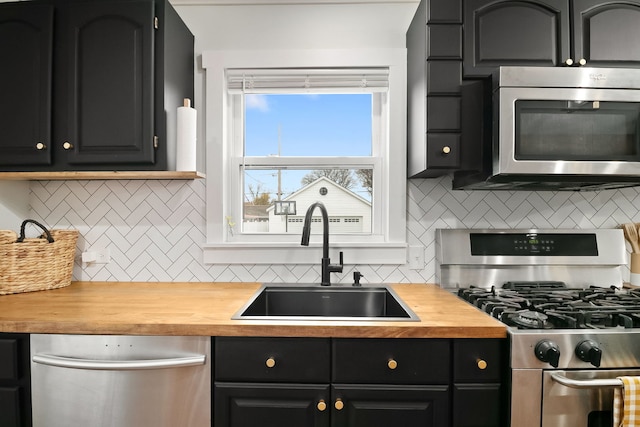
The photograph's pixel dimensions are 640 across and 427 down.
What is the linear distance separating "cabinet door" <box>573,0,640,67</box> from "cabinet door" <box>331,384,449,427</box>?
1487 mm

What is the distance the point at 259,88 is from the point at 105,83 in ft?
2.39

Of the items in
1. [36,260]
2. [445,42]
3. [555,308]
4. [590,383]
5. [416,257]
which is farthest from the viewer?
[416,257]

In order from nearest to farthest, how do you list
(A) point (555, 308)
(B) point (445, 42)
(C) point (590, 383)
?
(C) point (590, 383) → (A) point (555, 308) → (B) point (445, 42)

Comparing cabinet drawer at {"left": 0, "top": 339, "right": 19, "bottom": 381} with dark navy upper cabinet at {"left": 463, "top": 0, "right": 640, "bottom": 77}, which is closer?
cabinet drawer at {"left": 0, "top": 339, "right": 19, "bottom": 381}

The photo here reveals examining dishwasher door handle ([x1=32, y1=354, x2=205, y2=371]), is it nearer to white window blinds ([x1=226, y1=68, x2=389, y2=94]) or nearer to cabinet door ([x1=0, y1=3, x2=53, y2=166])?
cabinet door ([x1=0, y1=3, x2=53, y2=166])

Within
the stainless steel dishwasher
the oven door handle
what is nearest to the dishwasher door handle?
the stainless steel dishwasher

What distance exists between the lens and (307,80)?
2008 mm

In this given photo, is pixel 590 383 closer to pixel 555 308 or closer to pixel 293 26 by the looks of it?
pixel 555 308

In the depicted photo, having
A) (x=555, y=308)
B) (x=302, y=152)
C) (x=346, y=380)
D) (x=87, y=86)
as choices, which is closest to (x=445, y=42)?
(x=302, y=152)

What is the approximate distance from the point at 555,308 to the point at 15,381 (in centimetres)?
198

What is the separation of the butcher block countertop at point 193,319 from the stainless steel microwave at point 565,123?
603mm

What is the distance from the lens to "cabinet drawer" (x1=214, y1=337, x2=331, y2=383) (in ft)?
4.20

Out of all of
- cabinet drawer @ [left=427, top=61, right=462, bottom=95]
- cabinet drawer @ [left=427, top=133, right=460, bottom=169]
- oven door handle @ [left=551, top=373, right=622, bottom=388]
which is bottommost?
oven door handle @ [left=551, top=373, right=622, bottom=388]

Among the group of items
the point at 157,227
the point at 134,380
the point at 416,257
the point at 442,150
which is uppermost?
the point at 442,150
